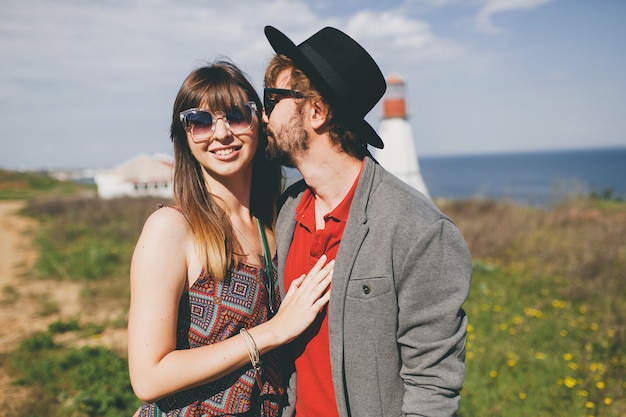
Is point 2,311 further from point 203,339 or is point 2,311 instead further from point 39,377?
point 203,339

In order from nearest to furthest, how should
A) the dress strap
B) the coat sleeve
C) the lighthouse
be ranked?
the coat sleeve, the dress strap, the lighthouse

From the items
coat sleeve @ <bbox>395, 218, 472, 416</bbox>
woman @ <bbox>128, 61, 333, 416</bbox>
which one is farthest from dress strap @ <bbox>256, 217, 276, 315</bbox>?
coat sleeve @ <bbox>395, 218, 472, 416</bbox>

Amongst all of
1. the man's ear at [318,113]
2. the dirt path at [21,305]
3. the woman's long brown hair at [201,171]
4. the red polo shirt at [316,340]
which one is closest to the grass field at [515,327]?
the dirt path at [21,305]

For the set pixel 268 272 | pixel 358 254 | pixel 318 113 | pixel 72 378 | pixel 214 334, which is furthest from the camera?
pixel 72 378

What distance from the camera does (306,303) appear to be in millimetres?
1897

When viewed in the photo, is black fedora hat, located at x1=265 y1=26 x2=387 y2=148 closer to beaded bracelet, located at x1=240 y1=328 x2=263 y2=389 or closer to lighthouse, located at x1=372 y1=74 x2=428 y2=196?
beaded bracelet, located at x1=240 y1=328 x2=263 y2=389

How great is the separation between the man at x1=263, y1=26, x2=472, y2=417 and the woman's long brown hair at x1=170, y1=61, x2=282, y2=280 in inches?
7.1

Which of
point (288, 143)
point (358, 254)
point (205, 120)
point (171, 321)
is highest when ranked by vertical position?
point (205, 120)

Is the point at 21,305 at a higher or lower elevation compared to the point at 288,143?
lower

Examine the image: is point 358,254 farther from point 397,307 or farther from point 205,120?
point 205,120

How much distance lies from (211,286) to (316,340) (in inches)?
20.6

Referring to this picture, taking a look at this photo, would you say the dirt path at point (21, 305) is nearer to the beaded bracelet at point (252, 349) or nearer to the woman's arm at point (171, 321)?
the woman's arm at point (171, 321)

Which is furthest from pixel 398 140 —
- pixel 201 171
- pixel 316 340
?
pixel 316 340

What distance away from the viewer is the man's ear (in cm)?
209
